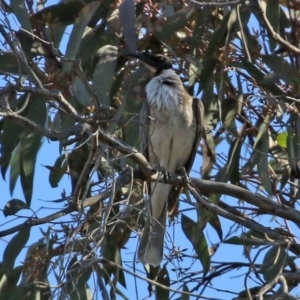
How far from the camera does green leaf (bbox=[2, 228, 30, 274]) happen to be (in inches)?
142

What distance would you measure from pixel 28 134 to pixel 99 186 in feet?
1.31

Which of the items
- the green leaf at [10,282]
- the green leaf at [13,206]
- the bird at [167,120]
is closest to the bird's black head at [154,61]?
the bird at [167,120]

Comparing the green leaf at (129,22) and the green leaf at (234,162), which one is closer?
the green leaf at (129,22)

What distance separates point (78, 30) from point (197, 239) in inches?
37.2

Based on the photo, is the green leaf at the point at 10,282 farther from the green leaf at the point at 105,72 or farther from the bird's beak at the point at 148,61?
the bird's beak at the point at 148,61

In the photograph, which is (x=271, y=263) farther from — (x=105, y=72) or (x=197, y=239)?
(x=105, y=72)

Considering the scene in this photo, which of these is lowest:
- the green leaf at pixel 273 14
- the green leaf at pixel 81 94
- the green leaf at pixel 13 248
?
the green leaf at pixel 13 248

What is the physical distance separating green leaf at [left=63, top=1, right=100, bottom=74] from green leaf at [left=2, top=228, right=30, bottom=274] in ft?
2.21

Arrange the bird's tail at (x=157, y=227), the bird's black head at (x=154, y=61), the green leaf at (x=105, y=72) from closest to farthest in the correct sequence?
the green leaf at (x=105, y=72), the bird's tail at (x=157, y=227), the bird's black head at (x=154, y=61)

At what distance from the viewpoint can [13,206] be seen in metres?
3.54

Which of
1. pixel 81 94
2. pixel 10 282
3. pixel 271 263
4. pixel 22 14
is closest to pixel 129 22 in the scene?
pixel 81 94

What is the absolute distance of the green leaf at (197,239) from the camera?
146 inches

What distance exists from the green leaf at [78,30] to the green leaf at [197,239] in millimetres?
865

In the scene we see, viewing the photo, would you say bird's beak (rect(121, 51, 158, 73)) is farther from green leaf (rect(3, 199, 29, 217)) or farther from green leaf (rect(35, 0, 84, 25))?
green leaf (rect(3, 199, 29, 217))
